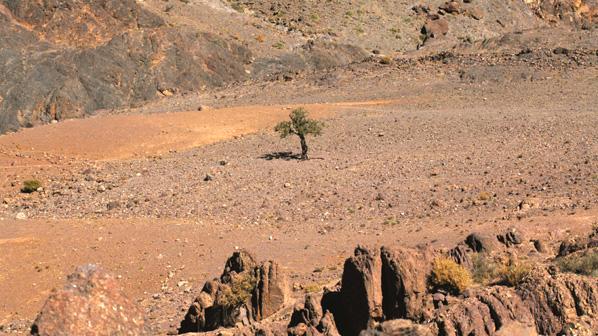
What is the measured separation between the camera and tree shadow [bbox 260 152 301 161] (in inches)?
1287

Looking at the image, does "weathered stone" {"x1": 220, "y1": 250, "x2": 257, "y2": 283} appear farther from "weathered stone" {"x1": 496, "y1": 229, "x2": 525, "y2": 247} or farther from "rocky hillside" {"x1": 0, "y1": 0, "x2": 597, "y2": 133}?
"rocky hillside" {"x1": 0, "y1": 0, "x2": 597, "y2": 133}

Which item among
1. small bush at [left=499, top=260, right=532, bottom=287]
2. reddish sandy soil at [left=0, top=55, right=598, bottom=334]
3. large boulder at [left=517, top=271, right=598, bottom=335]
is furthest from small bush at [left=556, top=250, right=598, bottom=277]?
reddish sandy soil at [left=0, top=55, right=598, bottom=334]

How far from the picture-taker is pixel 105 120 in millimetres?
40219

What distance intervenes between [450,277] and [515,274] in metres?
0.97

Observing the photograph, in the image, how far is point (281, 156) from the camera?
109 feet

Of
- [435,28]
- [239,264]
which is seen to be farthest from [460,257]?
[435,28]

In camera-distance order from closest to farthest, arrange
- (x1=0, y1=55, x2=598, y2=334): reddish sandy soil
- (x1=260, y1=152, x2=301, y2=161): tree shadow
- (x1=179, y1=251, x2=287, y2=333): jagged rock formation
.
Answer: (x1=179, y1=251, x2=287, y2=333): jagged rock formation, (x1=0, y1=55, x2=598, y2=334): reddish sandy soil, (x1=260, y1=152, x2=301, y2=161): tree shadow

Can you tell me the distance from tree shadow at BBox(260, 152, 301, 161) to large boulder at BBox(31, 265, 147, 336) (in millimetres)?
20313

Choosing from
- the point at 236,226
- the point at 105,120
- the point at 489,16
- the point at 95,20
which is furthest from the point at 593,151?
the point at 489,16

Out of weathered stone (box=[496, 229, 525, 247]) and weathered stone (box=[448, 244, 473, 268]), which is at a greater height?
weathered stone (box=[448, 244, 473, 268])

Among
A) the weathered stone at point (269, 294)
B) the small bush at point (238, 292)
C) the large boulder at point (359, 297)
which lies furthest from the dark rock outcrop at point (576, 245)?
the small bush at point (238, 292)

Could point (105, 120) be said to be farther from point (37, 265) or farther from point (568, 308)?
point (568, 308)

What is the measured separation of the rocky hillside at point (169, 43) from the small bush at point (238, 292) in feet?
104

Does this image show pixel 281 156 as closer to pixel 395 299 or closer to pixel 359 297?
pixel 359 297
